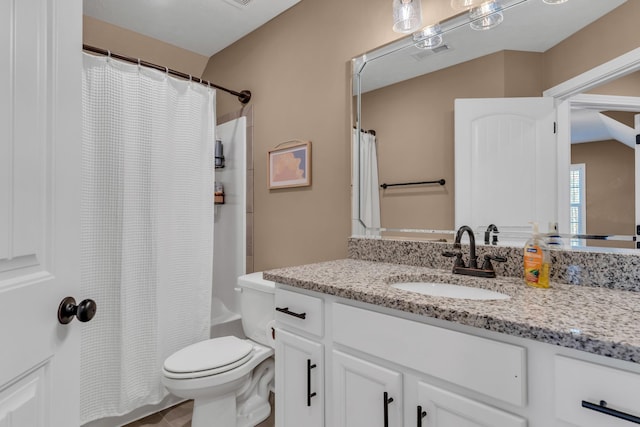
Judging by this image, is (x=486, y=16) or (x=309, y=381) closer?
(x=309, y=381)

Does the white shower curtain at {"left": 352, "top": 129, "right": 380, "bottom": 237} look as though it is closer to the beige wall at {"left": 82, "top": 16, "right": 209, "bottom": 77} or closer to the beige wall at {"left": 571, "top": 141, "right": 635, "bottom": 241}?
the beige wall at {"left": 571, "top": 141, "right": 635, "bottom": 241}

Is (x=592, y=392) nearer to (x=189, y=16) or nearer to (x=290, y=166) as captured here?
(x=290, y=166)

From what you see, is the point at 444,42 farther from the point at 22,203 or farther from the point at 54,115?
the point at 22,203

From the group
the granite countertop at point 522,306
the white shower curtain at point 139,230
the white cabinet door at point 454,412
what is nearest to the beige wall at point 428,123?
the granite countertop at point 522,306

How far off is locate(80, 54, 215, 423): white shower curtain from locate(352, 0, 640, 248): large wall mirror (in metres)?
1.04

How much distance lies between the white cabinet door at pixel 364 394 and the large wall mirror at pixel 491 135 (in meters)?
0.69

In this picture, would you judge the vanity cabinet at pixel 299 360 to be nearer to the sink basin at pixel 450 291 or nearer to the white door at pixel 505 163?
the sink basin at pixel 450 291

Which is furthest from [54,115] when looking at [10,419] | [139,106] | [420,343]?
[139,106]

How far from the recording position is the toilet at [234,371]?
5.10 ft

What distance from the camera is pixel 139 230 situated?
1.86 m

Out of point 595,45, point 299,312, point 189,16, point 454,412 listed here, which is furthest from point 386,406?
point 189,16

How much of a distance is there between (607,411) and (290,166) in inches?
69.7

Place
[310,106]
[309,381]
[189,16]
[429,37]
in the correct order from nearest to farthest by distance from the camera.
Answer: [309,381], [429,37], [310,106], [189,16]

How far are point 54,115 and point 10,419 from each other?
24.6 inches
